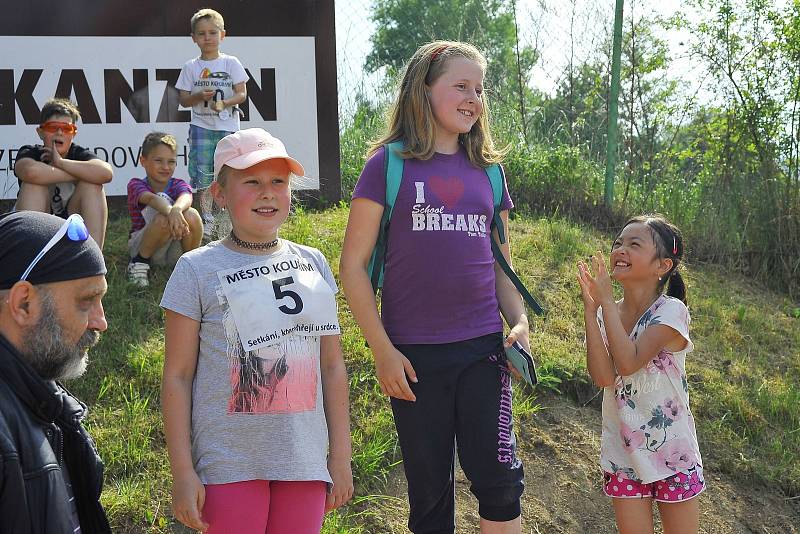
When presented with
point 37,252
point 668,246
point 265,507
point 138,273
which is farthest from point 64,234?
point 138,273

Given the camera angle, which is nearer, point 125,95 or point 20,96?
point 20,96

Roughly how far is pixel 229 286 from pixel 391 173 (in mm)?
822

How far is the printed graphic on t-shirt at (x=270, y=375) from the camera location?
289 centimetres

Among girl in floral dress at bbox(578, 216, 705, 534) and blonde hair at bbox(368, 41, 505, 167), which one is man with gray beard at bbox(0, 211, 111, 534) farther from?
girl in floral dress at bbox(578, 216, 705, 534)

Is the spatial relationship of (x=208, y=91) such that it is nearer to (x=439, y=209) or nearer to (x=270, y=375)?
(x=439, y=209)

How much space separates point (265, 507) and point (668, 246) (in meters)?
2.13

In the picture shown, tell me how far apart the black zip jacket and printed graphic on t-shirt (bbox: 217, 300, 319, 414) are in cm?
64

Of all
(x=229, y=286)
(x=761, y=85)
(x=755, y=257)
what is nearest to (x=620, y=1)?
(x=761, y=85)

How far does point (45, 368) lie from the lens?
218 centimetres

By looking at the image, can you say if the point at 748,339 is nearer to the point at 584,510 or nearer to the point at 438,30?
the point at 584,510

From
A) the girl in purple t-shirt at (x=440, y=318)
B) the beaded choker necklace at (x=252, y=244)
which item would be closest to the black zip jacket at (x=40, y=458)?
the beaded choker necklace at (x=252, y=244)

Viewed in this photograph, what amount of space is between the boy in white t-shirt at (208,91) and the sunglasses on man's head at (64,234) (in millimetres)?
4922

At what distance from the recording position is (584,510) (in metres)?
4.96

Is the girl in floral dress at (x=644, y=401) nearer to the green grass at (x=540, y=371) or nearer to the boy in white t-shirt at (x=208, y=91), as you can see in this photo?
the green grass at (x=540, y=371)
